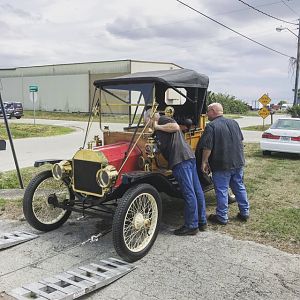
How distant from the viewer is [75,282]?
4156 millimetres

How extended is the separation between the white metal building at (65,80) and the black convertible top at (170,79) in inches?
1562

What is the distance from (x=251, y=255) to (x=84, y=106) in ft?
152

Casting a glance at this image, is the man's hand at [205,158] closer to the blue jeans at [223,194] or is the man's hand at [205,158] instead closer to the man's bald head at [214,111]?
the blue jeans at [223,194]

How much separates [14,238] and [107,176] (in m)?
1.57

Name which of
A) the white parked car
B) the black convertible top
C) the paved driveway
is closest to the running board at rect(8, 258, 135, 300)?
the paved driveway

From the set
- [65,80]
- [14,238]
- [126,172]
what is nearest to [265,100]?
[126,172]

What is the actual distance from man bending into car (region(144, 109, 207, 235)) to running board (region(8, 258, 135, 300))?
1.29 metres

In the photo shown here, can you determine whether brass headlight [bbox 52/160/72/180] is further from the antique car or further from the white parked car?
the white parked car

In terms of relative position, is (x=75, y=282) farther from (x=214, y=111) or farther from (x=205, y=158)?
(x=214, y=111)

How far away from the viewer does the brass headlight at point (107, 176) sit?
4996 mm

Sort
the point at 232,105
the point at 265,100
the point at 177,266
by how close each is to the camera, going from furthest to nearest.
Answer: the point at 232,105, the point at 265,100, the point at 177,266

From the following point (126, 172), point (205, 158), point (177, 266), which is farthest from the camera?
point (205, 158)

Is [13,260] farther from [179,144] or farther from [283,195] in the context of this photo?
[283,195]

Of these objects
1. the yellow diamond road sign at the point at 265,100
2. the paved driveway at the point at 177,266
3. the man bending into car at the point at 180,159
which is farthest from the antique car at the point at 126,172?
the yellow diamond road sign at the point at 265,100
